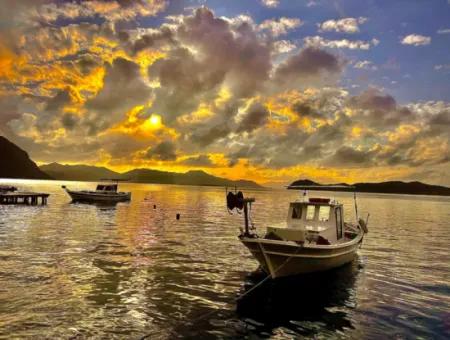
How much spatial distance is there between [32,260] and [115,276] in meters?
7.84

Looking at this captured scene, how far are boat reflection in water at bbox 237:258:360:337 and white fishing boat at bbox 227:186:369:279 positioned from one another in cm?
84

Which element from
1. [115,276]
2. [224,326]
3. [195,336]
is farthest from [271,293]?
[115,276]

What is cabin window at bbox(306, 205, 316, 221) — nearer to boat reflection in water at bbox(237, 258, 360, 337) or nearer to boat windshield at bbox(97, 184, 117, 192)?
boat reflection in water at bbox(237, 258, 360, 337)

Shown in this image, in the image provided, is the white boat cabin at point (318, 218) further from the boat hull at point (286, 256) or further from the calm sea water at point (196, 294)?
the calm sea water at point (196, 294)

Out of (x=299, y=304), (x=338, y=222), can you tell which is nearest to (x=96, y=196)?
(x=338, y=222)

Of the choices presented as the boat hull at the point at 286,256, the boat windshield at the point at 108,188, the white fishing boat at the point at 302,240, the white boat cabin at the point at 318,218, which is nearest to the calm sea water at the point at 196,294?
the boat hull at the point at 286,256

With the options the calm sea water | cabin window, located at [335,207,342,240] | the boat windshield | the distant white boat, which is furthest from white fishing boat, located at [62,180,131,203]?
cabin window, located at [335,207,342,240]

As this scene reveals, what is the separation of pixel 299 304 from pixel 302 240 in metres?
4.85

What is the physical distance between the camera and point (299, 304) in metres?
19.3

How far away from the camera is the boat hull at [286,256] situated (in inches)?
822

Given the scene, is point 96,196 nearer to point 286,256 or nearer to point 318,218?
point 318,218

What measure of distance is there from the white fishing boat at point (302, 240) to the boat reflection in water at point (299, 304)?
843 mm

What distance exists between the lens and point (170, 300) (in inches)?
744

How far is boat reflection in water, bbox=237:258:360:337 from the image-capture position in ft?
53.8
